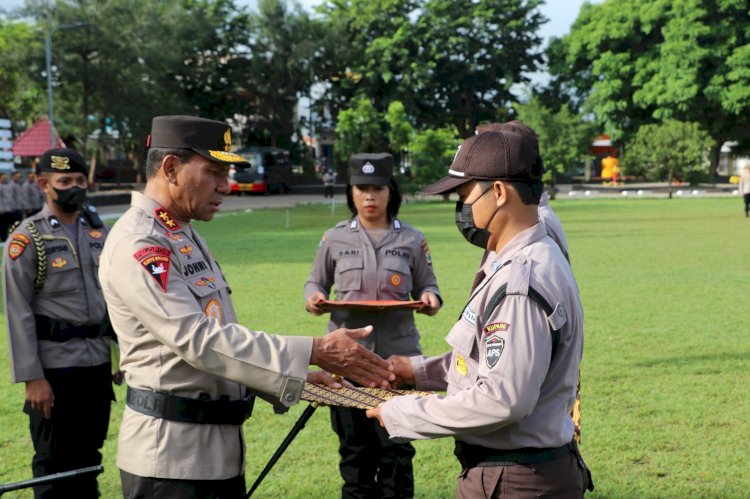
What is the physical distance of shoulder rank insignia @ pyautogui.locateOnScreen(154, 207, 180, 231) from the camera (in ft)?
10.4

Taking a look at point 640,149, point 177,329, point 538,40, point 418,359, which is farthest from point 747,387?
point 538,40

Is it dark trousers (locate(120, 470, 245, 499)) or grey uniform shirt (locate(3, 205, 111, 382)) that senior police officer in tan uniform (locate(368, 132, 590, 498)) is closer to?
dark trousers (locate(120, 470, 245, 499))

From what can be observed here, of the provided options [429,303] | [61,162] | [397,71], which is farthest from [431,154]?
[61,162]

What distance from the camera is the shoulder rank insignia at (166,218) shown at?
3.16 meters

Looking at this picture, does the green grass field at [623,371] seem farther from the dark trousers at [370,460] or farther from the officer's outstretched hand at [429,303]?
the officer's outstretched hand at [429,303]

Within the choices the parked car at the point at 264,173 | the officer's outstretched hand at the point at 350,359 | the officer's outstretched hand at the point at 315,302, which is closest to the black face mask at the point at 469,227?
the officer's outstretched hand at the point at 350,359

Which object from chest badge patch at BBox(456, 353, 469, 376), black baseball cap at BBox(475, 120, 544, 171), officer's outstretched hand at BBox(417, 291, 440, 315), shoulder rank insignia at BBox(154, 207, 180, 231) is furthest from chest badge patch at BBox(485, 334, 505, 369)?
officer's outstretched hand at BBox(417, 291, 440, 315)

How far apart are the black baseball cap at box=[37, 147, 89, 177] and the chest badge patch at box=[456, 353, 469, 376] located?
10.1 ft

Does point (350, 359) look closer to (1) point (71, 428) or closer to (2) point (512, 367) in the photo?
(2) point (512, 367)

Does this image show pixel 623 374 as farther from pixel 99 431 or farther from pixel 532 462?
pixel 532 462

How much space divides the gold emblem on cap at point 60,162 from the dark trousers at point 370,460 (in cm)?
216

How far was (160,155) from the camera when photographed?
3.16 metres

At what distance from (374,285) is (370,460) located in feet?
3.58

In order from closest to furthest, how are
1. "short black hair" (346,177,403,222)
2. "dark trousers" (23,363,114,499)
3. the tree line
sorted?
"dark trousers" (23,363,114,499), "short black hair" (346,177,403,222), the tree line
